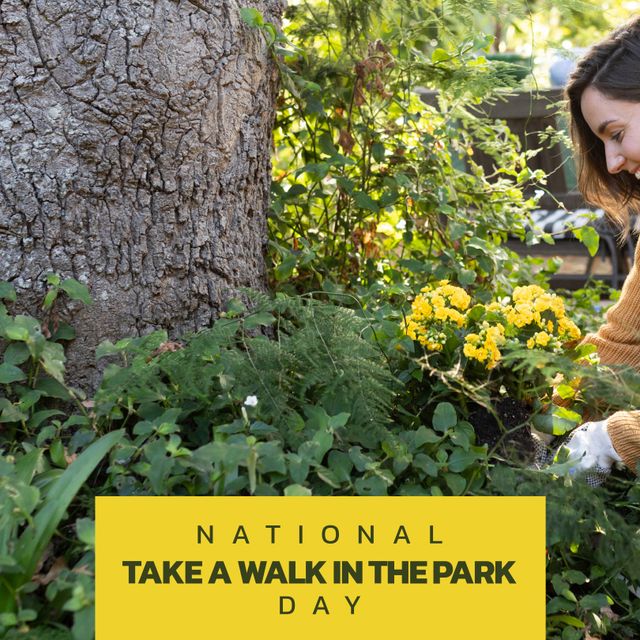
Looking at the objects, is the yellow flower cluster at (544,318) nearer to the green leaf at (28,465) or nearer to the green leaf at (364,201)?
the green leaf at (364,201)

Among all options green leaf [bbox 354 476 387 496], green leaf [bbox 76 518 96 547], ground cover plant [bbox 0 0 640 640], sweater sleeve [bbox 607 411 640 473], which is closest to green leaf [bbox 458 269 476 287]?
ground cover plant [bbox 0 0 640 640]

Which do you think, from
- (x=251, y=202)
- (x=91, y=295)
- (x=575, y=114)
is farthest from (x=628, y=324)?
(x=91, y=295)

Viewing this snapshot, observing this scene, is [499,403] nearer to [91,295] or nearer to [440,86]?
[91,295]

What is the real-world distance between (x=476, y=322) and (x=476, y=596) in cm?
63

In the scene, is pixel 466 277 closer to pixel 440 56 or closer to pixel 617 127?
pixel 617 127

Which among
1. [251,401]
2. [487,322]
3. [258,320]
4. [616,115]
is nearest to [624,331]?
[616,115]

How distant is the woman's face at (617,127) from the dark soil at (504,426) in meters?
0.77

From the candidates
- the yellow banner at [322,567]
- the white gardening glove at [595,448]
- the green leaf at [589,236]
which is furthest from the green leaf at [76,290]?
the green leaf at [589,236]

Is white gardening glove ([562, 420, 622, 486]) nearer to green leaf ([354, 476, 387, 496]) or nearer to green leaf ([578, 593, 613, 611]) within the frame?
green leaf ([578, 593, 613, 611])

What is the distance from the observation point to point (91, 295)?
1861 mm

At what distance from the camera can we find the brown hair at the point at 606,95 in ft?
7.03

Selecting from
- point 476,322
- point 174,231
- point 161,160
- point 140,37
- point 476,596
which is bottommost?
point 476,596

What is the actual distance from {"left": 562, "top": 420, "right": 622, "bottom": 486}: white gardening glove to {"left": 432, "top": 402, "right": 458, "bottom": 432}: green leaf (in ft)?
1.08

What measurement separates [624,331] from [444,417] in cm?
79
